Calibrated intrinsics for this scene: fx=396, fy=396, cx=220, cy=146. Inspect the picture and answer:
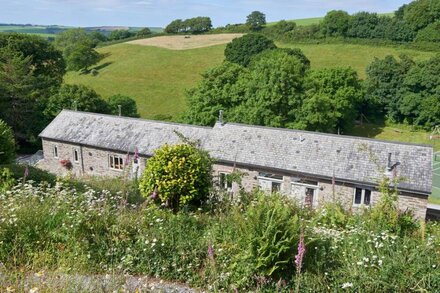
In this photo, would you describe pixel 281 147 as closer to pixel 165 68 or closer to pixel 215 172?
pixel 215 172

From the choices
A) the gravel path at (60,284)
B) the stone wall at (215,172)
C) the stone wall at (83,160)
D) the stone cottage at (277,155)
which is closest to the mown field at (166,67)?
the stone wall at (83,160)

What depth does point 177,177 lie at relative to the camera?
1038cm

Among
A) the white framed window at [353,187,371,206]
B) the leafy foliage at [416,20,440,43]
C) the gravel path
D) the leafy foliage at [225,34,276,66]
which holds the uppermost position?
the leafy foliage at [416,20,440,43]

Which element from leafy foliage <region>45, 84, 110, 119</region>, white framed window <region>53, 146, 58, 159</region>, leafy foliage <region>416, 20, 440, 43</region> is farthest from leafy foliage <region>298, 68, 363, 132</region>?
leafy foliage <region>416, 20, 440, 43</region>

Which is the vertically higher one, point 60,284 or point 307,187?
point 60,284

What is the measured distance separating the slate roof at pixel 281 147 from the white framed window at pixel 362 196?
0.55 metres

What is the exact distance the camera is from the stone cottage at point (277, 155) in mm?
19500

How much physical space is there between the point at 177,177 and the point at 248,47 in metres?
53.4

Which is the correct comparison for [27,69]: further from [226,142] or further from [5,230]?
[5,230]

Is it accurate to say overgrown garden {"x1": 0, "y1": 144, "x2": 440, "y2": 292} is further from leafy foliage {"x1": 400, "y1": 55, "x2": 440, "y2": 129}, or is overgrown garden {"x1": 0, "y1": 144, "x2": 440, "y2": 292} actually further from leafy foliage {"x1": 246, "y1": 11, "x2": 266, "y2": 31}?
leafy foliage {"x1": 246, "y1": 11, "x2": 266, "y2": 31}

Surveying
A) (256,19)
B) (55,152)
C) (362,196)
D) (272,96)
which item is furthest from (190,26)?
→ (362,196)

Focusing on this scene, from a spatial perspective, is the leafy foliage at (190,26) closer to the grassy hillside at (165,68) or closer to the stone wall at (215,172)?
the grassy hillside at (165,68)

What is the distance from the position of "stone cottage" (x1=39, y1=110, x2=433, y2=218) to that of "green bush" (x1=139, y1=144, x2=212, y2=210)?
538cm

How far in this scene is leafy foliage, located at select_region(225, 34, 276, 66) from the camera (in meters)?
60.1
